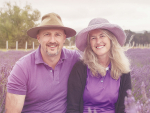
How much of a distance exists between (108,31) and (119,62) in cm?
47

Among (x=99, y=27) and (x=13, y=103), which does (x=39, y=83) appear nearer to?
(x=13, y=103)

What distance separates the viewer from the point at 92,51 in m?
2.47

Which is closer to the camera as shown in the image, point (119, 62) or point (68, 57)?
point (119, 62)

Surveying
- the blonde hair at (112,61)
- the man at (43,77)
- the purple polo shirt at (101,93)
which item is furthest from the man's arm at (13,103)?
the blonde hair at (112,61)

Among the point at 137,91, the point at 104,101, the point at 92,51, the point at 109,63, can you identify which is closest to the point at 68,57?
the point at 92,51

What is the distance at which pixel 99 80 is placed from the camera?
7.36ft

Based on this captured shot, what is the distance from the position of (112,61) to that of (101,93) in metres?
0.51

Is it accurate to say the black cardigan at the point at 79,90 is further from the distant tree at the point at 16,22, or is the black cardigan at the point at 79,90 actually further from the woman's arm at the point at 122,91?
the distant tree at the point at 16,22

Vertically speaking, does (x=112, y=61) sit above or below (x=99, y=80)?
above

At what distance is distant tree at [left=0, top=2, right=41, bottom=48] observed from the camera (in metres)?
34.1

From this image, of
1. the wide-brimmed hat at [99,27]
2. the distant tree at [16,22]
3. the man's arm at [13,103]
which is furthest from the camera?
the distant tree at [16,22]

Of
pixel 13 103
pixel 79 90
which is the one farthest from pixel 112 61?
pixel 13 103

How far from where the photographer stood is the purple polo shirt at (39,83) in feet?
6.60

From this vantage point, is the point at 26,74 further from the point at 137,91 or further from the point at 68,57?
the point at 137,91
